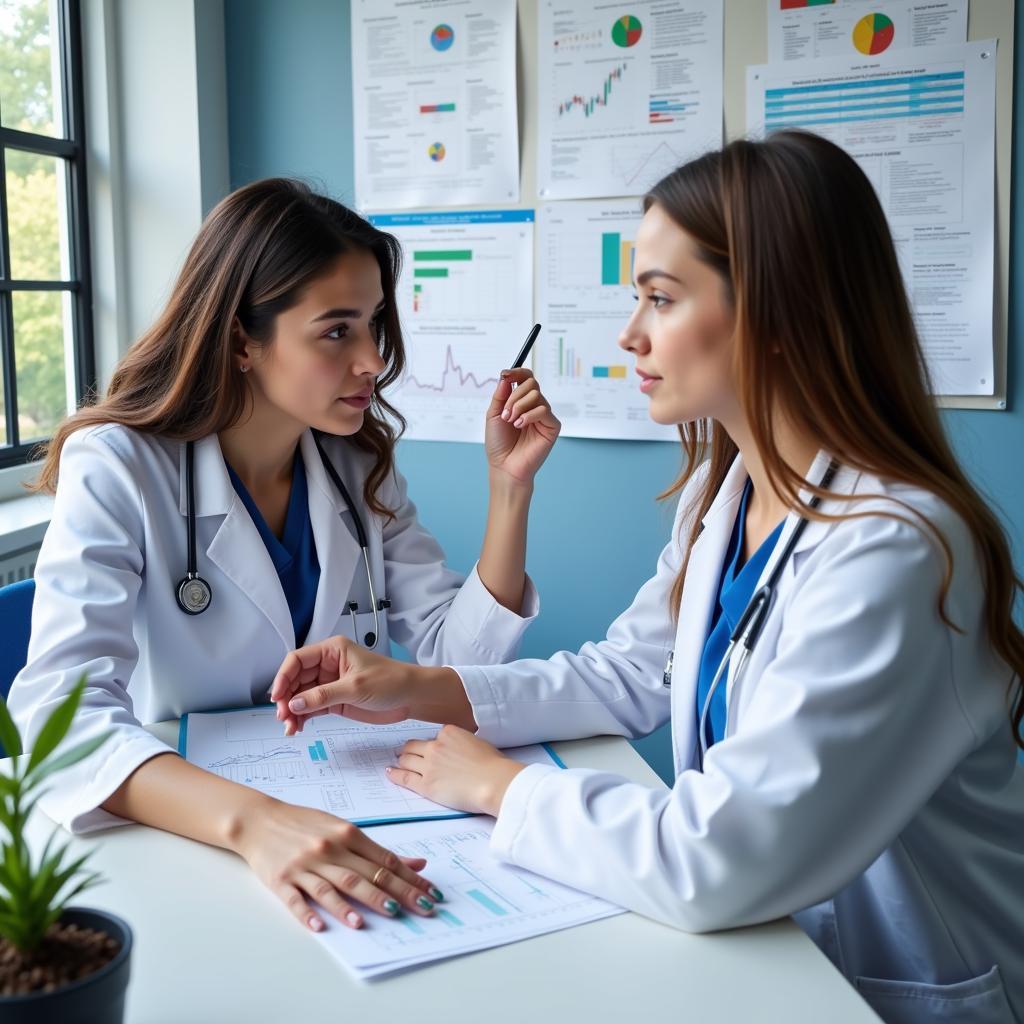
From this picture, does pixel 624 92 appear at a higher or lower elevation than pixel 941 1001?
higher

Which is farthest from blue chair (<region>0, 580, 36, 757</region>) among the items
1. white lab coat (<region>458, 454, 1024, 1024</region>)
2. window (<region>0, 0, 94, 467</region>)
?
window (<region>0, 0, 94, 467</region>)

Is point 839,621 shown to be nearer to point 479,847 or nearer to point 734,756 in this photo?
point 734,756

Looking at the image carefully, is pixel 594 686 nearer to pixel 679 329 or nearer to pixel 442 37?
pixel 679 329

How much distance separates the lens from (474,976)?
83cm

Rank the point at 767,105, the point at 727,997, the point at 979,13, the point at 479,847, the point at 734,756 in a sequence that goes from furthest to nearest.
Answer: the point at 767,105 → the point at 979,13 → the point at 479,847 → the point at 734,756 → the point at 727,997

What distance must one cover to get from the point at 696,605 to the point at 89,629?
74 cm

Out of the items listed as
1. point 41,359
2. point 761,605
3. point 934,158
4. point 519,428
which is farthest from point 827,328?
point 41,359

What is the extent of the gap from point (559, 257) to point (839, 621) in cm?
189

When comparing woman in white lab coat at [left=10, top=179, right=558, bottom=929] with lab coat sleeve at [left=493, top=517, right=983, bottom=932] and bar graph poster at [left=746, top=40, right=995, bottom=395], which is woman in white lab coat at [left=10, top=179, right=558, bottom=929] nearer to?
lab coat sleeve at [left=493, top=517, right=983, bottom=932]

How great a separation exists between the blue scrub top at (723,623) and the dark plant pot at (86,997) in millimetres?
733

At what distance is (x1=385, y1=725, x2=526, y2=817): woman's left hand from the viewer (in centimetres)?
110

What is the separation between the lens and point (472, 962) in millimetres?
848

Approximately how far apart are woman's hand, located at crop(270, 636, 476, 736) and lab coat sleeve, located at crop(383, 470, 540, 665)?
0.29 meters

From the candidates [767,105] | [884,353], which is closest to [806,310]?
[884,353]
